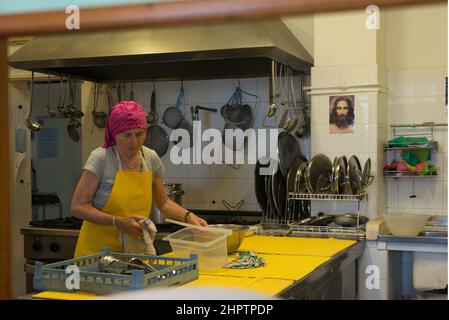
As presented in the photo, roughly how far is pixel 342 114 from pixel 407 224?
519 mm

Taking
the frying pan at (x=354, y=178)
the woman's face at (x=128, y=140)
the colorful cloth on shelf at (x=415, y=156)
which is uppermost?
the woman's face at (x=128, y=140)

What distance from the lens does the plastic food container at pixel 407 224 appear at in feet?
6.97

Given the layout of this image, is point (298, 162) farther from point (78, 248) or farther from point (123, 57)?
point (78, 248)

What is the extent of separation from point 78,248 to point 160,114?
49.5 inches

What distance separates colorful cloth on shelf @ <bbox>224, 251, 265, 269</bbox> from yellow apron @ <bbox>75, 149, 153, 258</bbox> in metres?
0.36

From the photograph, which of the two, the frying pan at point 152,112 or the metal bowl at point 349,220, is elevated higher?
the frying pan at point 152,112

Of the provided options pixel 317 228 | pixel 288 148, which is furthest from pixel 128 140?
pixel 288 148

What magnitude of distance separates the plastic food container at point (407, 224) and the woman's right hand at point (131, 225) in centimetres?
97

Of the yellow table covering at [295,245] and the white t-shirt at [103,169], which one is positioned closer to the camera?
the white t-shirt at [103,169]

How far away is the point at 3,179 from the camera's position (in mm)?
816

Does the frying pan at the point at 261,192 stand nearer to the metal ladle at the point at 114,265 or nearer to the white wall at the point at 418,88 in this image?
the white wall at the point at 418,88

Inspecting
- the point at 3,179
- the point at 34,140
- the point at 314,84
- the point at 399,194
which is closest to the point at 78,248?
the point at 3,179

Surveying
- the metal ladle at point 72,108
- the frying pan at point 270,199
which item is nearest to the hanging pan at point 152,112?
the metal ladle at point 72,108

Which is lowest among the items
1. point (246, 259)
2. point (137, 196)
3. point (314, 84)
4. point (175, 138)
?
point (246, 259)
